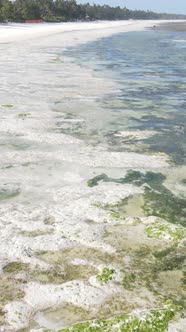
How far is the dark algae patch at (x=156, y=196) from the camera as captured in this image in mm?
6805

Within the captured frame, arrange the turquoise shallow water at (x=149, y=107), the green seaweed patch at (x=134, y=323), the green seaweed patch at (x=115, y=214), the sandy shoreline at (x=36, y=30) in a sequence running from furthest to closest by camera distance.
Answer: the sandy shoreline at (x=36, y=30), the turquoise shallow water at (x=149, y=107), the green seaweed patch at (x=115, y=214), the green seaweed patch at (x=134, y=323)

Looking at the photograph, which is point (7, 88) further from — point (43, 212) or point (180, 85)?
point (43, 212)

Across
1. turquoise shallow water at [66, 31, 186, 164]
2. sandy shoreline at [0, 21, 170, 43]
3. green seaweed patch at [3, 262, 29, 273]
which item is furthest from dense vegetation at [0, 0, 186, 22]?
green seaweed patch at [3, 262, 29, 273]

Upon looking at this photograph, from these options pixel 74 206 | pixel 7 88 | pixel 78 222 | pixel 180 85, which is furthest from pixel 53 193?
pixel 180 85

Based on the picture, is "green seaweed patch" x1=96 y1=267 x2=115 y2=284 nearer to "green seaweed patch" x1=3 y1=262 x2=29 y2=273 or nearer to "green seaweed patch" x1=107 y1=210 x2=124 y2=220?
"green seaweed patch" x1=3 y1=262 x2=29 y2=273

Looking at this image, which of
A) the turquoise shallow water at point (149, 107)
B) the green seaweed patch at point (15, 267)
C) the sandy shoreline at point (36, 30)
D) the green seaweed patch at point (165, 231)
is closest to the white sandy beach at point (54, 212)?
the green seaweed patch at point (15, 267)

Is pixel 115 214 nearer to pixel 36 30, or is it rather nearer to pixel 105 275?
pixel 105 275

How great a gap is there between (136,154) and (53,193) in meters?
2.75

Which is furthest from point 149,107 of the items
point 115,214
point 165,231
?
point 165,231

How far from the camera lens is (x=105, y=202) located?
7.18m

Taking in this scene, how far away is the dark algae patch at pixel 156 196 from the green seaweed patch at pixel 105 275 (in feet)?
5.56

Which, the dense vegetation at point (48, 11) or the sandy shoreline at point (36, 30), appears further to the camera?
the dense vegetation at point (48, 11)

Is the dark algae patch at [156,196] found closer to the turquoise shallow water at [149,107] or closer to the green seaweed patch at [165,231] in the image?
the green seaweed patch at [165,231]

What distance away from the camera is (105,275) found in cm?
516
